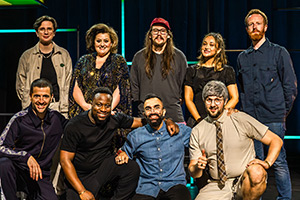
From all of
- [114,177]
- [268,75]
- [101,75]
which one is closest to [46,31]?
[101,75]

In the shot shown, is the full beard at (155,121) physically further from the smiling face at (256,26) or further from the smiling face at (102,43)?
the smiling face at (256,26)

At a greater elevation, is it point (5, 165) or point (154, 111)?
point (154, 111)

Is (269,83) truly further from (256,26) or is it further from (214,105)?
(214,105)

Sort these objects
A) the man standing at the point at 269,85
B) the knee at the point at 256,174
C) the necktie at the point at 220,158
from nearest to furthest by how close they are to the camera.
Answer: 1. the knee at the point at 256,174
2. the necktie at the point at 220,158
3. the man standing at the point at 269,85

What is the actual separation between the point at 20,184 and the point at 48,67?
114 cm

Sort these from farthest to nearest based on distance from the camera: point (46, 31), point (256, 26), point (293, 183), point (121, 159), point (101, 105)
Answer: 1. point (293, 183)
2. point (46, 31)
3. point (256, 26)
4. point (121, 159)
5. point (101, 105)

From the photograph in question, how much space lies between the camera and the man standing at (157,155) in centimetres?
289

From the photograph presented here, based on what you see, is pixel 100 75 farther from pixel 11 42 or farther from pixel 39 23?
pixel 11 42

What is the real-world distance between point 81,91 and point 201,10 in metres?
2.47

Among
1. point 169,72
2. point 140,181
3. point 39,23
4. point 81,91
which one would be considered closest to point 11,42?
point 39,23

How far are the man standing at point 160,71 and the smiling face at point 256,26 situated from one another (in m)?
0.64

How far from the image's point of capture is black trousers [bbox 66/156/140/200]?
296 centimetres

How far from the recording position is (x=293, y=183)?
4039 mm

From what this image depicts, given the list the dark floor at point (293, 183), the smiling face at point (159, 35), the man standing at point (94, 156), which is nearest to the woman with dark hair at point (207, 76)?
the smiling face at point (159, 35)
